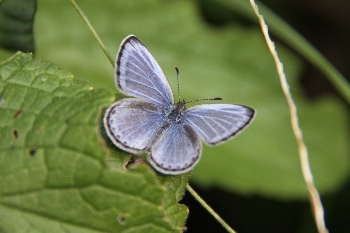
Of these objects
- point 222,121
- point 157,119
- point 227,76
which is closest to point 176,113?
point 157,119

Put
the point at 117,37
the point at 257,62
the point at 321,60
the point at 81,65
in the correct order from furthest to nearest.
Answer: the point at 257,62 < the point at 117,37 < the point at 81,65 < the point at 321,60

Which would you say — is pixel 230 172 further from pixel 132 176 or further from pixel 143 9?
pixel 132 176

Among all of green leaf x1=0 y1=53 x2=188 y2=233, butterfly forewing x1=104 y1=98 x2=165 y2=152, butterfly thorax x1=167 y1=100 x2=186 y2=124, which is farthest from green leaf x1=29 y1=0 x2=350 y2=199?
green leaf x1=0 y1=53 x2=188 y2=233

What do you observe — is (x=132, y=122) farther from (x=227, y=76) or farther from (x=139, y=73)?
(x=227, y=76)

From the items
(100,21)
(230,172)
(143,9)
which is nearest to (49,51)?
(100,21)

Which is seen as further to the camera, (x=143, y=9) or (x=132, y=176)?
(x=143, y=9)

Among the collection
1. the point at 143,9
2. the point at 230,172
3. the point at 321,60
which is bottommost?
the point at 230,172
